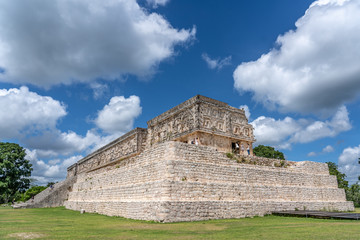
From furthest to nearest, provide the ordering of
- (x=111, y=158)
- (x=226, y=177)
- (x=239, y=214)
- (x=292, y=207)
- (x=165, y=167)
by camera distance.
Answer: (x=111, y=158) < (x=292, y=207) < (x=226, y=177) < (x=239, y=214) < (x=165, y=167)

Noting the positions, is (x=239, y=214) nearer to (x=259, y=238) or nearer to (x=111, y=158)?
(x=259, y=238)

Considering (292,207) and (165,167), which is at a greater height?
(165,167)

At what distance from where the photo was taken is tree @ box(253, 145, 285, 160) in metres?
42.7

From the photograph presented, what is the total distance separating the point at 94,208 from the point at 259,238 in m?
13.7

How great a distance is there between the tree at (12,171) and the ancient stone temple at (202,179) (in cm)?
1239

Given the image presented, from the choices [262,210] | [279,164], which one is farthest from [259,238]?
[279,164]

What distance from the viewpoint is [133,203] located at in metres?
12.5

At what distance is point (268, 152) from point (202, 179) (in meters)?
33.4

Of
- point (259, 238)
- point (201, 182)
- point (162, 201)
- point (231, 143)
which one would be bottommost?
point (259, 238)

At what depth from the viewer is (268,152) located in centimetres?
4275

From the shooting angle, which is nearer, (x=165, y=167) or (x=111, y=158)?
(x=165, y=167)

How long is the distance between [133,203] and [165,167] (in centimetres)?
266

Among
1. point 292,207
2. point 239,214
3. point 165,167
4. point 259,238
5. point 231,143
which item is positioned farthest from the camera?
point 231,143

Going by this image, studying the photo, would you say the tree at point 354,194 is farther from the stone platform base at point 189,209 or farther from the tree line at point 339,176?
the stone platform base at point 189,209
